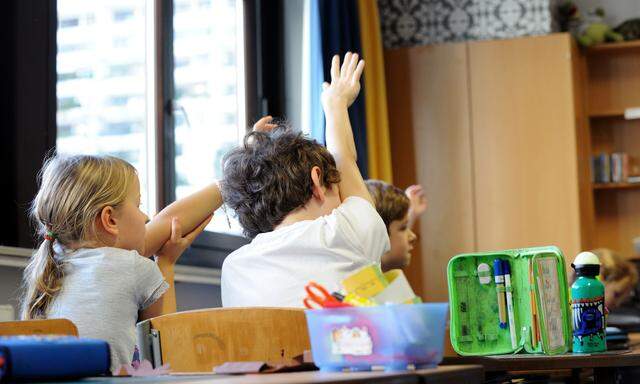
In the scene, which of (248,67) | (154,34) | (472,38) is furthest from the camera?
(472,38)

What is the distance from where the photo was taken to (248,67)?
14.7 ft

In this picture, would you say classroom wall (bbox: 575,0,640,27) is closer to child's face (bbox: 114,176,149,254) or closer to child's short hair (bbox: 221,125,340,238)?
child's short hair (bbox: 221,125,340,238)

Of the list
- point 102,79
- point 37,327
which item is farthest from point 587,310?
point 102,79

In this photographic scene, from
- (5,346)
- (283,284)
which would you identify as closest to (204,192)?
(283,284)

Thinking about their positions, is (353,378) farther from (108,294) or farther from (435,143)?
(435,143)

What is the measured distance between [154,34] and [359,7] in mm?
1552

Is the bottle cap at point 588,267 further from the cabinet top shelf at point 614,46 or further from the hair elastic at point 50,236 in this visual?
the cabinet top shelf at point 614,46

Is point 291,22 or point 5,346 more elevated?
point 291,22

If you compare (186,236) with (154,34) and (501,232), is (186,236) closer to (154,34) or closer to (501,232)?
(154,34)

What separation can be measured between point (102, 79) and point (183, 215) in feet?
3.67

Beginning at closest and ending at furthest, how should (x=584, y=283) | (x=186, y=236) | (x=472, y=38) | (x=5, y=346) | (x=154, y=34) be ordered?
(x=5, y=346) < (x=584, y=283) < (x=186, y=236) < (x=154, y=34) < (x=472, y=38)

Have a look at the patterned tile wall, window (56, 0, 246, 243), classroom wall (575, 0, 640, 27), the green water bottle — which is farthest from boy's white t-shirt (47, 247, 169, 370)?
classroom wall (575, 0, 640, 27)

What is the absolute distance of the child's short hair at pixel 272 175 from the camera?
2.04 metres

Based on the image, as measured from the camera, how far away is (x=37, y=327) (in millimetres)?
1420
